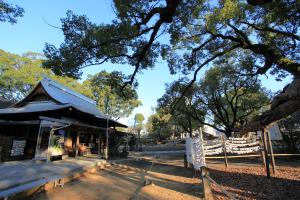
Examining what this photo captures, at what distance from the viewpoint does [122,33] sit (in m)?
9.48

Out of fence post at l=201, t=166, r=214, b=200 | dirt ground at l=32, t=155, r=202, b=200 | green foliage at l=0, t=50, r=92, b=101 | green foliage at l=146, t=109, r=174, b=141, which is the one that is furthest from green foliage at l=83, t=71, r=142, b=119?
Result: fence post at l=201, t=166, r=214, b=200

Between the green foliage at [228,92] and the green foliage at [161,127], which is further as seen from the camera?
the green foliage at [161,127]

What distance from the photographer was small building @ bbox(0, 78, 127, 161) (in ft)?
45.8

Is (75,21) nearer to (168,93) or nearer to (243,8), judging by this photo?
(243,8)

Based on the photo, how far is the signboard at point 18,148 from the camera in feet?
44.5

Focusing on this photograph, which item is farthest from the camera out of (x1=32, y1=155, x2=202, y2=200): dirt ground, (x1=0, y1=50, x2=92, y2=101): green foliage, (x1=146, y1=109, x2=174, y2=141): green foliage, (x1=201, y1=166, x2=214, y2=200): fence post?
(x1=146, y1=109, x2=174, y2=141): green foliage

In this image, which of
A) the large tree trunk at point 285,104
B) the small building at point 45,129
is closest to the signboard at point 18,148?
the small building at point 45,129

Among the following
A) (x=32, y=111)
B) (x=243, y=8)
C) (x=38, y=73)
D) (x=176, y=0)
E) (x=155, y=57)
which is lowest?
(x=32, y=111)

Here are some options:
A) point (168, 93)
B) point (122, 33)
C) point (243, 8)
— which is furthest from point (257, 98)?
point (122, 33)

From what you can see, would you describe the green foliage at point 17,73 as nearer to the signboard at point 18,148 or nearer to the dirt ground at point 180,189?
the signboard at point 18,148

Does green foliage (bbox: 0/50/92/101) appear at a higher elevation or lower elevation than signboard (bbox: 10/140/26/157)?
higher

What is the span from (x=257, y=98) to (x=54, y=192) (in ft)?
83.7

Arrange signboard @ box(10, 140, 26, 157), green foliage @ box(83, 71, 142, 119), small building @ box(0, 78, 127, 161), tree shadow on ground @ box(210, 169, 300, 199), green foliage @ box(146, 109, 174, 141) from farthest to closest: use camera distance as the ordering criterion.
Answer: green foliage @ box(146, 109, 174, 141), green foliage @ box(83, 71, 142, 119), small building @ box(0, 78, 127, 161), signboard @ box(10, 140, 26, 157), tree shadow on ground @ box(210, 169, 300, 199)

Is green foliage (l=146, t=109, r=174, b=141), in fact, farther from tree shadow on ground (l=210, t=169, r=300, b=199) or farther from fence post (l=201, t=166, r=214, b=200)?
fence post (l=201, t=166, r=214, b=200)
